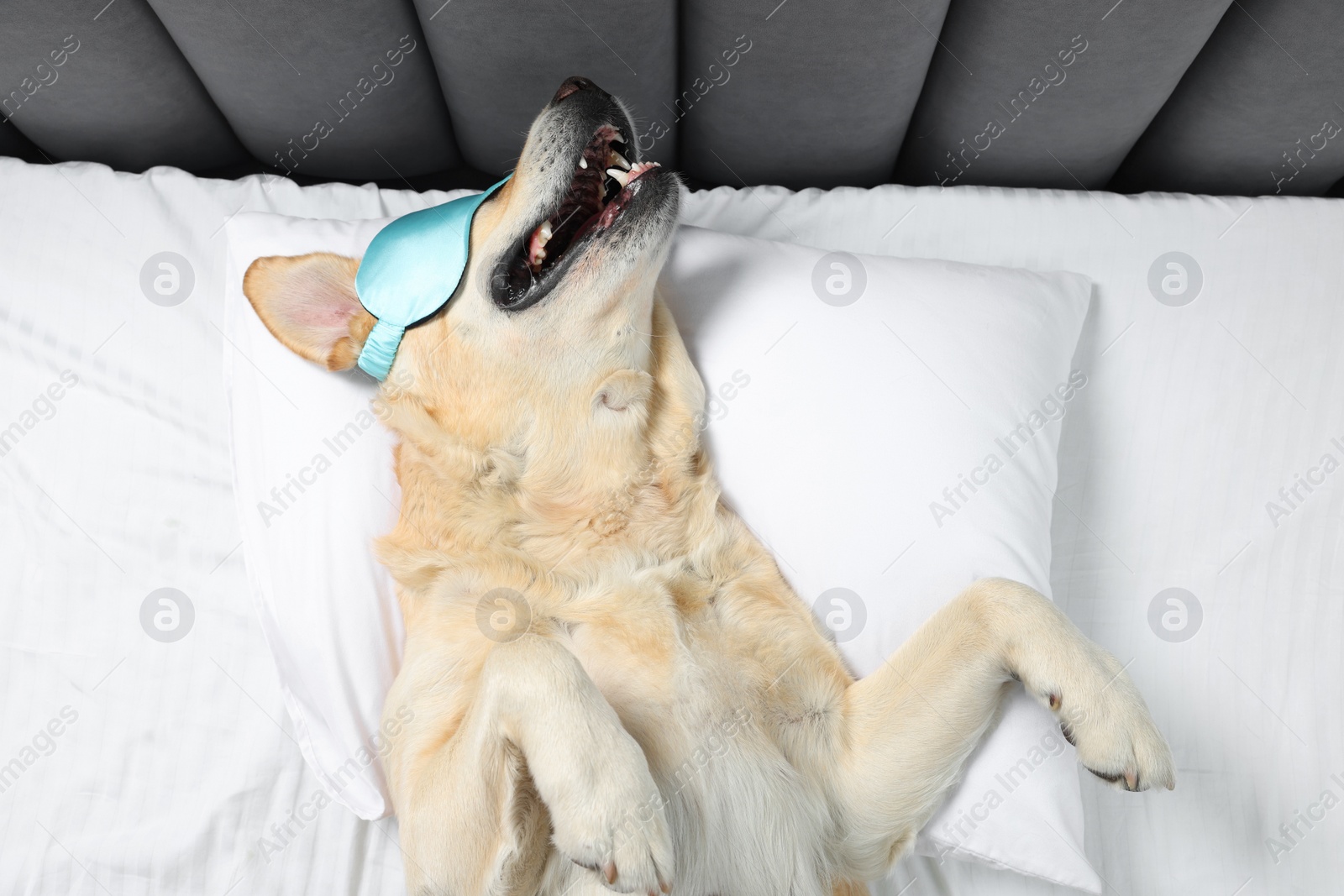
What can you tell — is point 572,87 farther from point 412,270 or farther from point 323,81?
point 323,81

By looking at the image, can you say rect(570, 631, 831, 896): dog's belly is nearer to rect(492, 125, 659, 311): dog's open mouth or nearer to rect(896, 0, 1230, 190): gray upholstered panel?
rect(492, 125, 659, 311): dog's open mouth

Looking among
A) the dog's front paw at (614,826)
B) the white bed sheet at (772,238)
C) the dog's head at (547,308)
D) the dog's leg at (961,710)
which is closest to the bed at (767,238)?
the white bed sheet at (772,238)

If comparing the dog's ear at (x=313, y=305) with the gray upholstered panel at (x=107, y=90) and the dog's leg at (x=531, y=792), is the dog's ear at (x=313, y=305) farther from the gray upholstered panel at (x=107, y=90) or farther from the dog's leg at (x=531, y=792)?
the gray upholstered panel at (x=107, y=90)

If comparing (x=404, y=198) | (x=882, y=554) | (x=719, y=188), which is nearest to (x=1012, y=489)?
(x=882, y=554)

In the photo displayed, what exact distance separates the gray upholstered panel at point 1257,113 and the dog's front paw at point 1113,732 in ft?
6.84

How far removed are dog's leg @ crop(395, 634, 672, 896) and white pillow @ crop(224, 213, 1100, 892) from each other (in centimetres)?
35

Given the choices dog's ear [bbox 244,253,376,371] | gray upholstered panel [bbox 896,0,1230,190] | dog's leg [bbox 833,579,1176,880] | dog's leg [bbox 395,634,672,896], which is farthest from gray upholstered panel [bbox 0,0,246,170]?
dog's leg [bbox 833,579,1176,880]

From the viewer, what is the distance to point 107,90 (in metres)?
2.72

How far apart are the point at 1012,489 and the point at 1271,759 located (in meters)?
1.14

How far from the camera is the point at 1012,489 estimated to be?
6.86ft

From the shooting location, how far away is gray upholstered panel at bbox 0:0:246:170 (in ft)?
8.37

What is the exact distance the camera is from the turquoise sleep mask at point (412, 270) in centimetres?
192

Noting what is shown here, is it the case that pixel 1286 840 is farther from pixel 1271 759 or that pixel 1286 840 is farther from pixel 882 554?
pixel 882 554

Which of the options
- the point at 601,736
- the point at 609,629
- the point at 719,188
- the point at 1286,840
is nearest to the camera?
the point at 601,736
